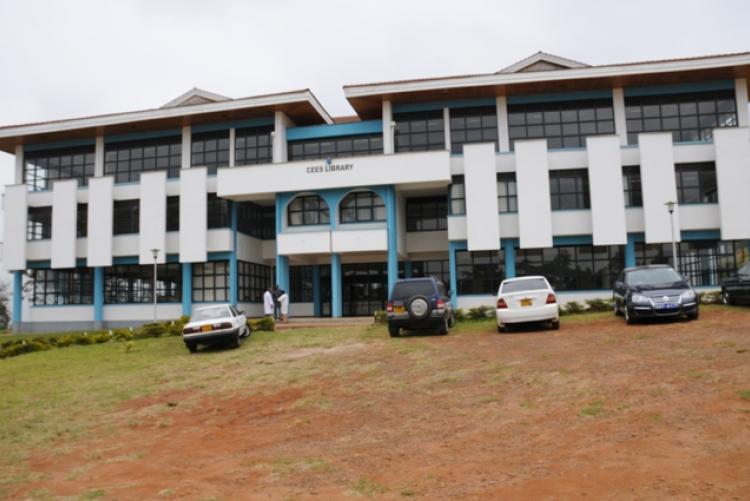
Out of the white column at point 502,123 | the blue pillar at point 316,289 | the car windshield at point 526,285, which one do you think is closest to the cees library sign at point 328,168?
the blue pillar at point 316,289

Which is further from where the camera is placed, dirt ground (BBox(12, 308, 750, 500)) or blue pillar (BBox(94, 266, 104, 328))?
blue pillar (BBox(94, 266, 104, 328))

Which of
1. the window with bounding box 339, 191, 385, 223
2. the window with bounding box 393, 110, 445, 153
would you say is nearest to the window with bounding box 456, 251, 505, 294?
the window with bounding box 339, 191, 385, 223

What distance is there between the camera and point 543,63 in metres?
30.9

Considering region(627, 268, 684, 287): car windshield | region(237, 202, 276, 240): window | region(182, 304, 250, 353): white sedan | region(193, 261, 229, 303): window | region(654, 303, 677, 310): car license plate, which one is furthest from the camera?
region(237, 202, 276, 240): window

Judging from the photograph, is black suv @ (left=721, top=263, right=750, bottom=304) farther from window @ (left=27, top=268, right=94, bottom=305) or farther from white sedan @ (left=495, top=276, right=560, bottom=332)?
window @ (left=27, top=268, right=94, bottom=305)

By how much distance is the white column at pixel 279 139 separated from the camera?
103 feet

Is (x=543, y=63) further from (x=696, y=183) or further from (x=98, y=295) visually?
(x=98, y=295)

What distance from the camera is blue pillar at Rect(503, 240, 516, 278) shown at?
28.4 meters

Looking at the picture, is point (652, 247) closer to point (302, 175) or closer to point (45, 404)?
point (302, 175)

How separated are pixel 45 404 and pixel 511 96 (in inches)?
942

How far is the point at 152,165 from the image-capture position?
34.5 meters

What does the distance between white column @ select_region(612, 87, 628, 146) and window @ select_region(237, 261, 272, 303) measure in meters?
19.8

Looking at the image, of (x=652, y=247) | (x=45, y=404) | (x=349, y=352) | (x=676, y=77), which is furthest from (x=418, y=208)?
(x=45, y=404)

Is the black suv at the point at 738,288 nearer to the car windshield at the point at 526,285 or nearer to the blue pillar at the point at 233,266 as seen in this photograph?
the car windshield at the point at 526,285
